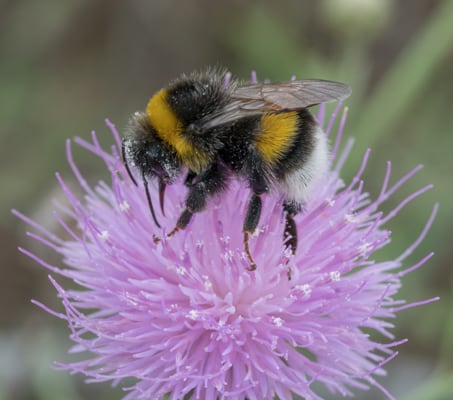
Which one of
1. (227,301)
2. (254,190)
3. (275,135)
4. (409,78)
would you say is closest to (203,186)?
(254,190)

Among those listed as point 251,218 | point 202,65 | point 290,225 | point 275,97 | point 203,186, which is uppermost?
point 202,65

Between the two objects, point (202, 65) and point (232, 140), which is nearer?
point (232, 140)

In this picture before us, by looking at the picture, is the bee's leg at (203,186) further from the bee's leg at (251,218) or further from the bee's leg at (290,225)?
the bee's leg at (290,225)

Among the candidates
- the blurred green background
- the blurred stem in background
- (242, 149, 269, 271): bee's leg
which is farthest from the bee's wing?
the blurred stem in background

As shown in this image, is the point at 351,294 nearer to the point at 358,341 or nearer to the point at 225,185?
the point at 358,341

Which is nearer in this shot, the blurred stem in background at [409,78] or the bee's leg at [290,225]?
the bee's leg at [290,225]

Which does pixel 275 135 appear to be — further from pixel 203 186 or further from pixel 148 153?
pixel 148 153

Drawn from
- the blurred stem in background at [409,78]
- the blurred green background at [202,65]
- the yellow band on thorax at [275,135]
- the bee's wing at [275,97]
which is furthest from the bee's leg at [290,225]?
the blurred stem in background at [409,78]

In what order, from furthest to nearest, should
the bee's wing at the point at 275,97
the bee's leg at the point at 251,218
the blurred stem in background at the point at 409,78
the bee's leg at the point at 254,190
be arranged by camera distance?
the blurred stem in background at the point at 409,78 < the bee's leg at the point at 251,218 < the bee's leg at the point at 254,190 < the bee's wing at the point at 275,97

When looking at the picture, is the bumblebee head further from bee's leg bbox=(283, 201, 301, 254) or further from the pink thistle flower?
bee's leg bbox=(283, 201, 301, 254)
